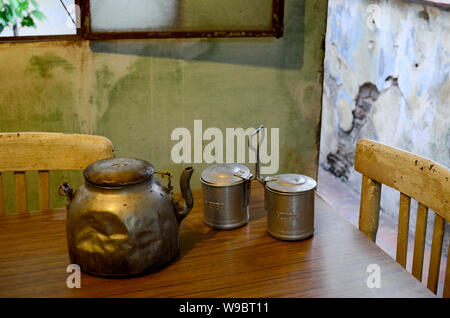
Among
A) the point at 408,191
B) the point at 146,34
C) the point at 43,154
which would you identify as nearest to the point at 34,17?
the point at 146,34

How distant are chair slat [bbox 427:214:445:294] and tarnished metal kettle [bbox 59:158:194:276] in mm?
662

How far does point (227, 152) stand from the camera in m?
2.31

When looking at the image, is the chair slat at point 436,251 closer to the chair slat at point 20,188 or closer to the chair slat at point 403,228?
the chair slat at point 403,228

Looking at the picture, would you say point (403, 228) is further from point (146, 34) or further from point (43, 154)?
point (146, 34)

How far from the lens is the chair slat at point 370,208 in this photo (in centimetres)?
144

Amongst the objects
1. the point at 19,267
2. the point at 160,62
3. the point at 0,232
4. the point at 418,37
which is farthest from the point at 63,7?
the point at 418,37

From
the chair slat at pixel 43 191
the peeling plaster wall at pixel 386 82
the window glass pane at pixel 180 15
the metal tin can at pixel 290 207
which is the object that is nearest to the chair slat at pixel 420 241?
the metal tin can at pixel 290 207

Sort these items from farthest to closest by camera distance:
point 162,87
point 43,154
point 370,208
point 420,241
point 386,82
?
point 386,82, point 162,87, point 43,154, point 370,208, point 420,241

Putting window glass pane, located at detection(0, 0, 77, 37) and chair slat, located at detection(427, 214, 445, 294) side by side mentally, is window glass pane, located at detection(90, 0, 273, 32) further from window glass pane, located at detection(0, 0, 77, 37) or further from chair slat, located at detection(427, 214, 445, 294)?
chair slat, located at detection(427, 214, 445, 294)

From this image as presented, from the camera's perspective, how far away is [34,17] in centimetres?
248

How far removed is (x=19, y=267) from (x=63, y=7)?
155 centimetres

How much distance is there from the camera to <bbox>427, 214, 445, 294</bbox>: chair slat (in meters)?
1.18

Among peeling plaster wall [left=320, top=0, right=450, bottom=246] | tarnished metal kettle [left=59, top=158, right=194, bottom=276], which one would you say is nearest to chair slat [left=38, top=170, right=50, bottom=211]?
tarnished metal kettle [left=59, top=158, right=194, bottom=276]

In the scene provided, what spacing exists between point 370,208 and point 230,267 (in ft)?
1.87
